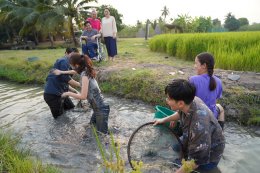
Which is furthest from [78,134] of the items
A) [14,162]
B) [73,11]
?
[73,11]

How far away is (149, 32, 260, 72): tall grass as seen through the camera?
278 inches

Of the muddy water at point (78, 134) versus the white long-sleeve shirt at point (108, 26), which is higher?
the white long-sleeve shirt at point (108, 26)

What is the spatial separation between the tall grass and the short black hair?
4877 mm

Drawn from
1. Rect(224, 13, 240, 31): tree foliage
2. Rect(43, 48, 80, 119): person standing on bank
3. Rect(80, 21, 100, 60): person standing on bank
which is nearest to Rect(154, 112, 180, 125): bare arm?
Rect(43, 48, 80, 119): person standing on bank

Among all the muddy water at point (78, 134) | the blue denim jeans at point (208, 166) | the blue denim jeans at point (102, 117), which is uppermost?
the blue denim jeans at point (102, 117)

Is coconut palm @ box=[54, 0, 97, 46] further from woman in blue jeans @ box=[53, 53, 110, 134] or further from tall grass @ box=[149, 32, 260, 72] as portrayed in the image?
woman in blue jeans @ box=[53, 53, 110, 134]

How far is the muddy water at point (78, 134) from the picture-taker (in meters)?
3.83

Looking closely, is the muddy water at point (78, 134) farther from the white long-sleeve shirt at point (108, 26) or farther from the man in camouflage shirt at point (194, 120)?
the white long-sleeve shirt at point (108, 26)

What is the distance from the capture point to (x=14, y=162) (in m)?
2.94

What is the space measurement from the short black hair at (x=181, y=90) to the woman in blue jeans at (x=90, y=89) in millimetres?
1861

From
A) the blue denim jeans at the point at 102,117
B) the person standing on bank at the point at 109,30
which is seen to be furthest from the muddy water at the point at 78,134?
the person standing on bank at the point at 109,30

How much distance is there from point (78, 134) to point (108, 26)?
210 inches

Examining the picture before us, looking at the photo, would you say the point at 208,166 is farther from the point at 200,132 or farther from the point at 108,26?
the point at 108,26

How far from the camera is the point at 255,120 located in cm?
Result: 506
